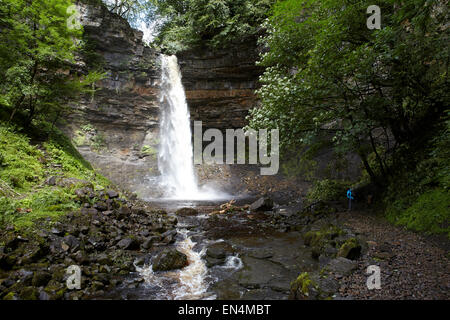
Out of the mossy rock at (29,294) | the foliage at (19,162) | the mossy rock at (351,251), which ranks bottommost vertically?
the mossy rock at (29,294)

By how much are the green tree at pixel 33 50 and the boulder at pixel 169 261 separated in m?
7.30

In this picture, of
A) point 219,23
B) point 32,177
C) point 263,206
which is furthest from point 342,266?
point 219,23

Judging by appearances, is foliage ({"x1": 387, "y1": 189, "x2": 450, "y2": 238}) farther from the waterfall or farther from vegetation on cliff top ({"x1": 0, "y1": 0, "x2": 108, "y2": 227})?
the waterfall

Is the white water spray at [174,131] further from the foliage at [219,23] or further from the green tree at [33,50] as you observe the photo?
the green tree at [33,50]

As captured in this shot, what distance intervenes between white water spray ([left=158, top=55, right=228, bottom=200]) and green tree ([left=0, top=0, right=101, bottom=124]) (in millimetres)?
11860

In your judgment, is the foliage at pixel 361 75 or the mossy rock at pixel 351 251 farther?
the foliage at pixel 361 75

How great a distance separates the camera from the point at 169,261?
5594 mm

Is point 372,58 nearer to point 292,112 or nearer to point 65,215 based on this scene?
point 292,112

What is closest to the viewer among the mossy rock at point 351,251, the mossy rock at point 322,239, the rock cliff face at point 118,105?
the mossy rock at point 351,251

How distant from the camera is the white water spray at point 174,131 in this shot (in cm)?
2116

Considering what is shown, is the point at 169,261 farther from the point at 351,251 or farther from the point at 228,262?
the point at 351,251

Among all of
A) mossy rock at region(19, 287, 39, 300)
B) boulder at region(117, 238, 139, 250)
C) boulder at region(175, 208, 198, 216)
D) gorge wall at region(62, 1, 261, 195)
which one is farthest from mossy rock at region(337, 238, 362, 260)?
gorge wall at region(62, 1, 261, 195)

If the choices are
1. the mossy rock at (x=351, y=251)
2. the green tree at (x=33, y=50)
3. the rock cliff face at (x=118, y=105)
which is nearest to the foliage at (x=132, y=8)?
the rock cliff face at (x=118, y=105)

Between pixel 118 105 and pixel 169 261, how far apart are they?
19.3 metres
